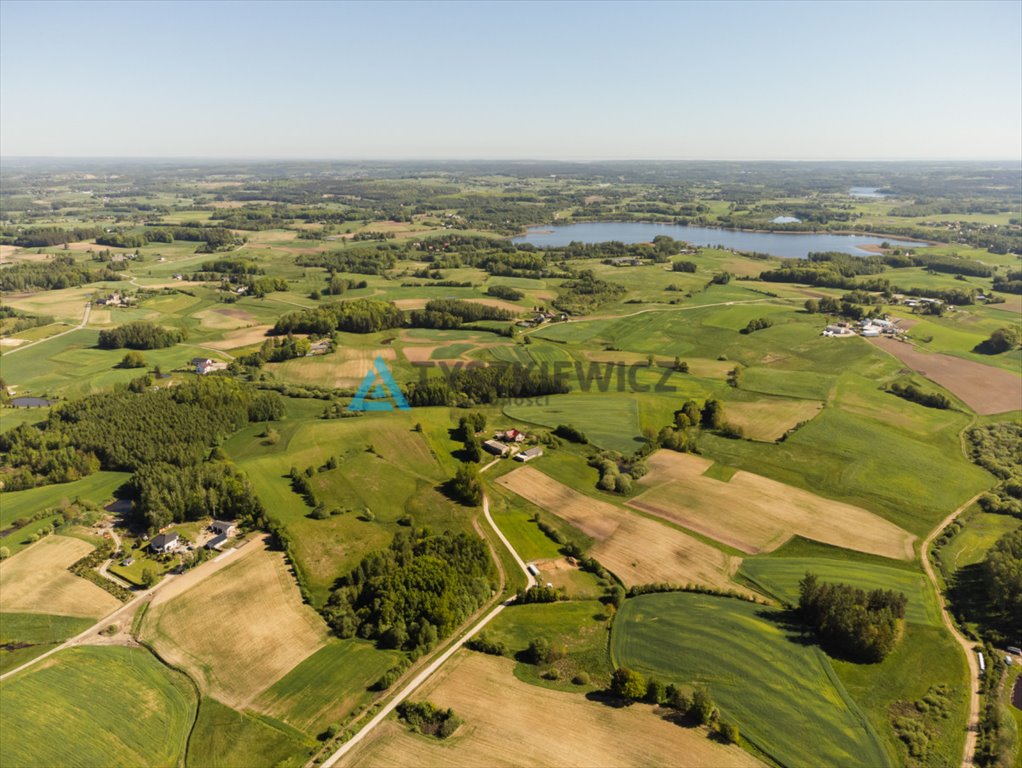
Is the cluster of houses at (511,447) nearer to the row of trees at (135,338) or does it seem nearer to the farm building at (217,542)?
the farm building at (217,542)

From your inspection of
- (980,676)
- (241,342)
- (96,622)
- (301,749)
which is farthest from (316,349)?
(980,676)

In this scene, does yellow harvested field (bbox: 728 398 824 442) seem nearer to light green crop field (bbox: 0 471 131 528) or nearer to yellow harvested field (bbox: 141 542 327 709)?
yellow harvested field (bbox: 141 542 327 709)

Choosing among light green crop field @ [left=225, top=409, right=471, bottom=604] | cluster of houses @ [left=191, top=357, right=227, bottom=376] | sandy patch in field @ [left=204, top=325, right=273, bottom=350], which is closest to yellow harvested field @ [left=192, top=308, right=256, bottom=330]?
sandy patch in field @ [left=204, top=325, right=273, bottom=350]

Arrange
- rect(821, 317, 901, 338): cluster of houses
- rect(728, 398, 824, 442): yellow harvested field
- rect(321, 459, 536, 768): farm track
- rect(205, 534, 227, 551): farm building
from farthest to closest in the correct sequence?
rect(821, 317, 901, 338): cluster of houses < rect(728, 398, 824, 442): yellow harvested field < rect(205, 534, 227, 551): farm building < rect(321, 459, 536, 768): farm track

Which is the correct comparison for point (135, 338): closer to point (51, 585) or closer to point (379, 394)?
point (379, 394)

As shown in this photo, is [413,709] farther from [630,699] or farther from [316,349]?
[316,349]

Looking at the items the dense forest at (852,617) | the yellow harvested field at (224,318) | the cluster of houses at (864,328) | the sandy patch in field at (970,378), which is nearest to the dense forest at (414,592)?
the dense forest at (852,617)
